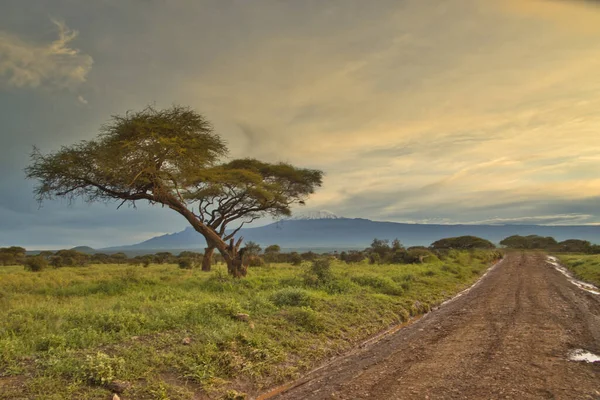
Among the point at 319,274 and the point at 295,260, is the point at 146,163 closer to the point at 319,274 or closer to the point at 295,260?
the point at 319,274

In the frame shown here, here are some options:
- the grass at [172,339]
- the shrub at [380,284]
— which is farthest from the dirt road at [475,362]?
the shrub at [380,284]

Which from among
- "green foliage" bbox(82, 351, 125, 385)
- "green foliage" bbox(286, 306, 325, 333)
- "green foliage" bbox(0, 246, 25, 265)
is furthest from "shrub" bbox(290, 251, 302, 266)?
"green foliage" bbox(82, 351, 125, 385)

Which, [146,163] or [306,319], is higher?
[146,163]

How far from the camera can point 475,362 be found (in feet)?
24.1

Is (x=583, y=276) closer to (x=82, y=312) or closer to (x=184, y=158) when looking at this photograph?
(x=184, y=158)

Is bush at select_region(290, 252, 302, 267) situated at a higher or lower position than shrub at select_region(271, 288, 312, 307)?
lower

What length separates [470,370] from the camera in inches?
271

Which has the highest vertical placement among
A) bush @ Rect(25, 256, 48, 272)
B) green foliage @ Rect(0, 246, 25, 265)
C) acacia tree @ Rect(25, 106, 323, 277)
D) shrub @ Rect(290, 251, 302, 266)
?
acacia tree @ Rect(25, 106, 323, 277)

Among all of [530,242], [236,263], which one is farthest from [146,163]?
[530,242]

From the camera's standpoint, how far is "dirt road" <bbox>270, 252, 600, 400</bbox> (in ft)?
19.7

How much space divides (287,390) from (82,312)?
6134mm

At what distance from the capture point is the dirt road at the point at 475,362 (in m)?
6.01

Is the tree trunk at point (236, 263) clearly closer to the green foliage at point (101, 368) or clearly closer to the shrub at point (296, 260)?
the green foliage at point (101, 368)

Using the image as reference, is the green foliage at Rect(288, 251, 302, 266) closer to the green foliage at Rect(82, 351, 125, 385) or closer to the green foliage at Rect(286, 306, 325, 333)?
the green foliage at Rect(286, 306, 325, 333)
